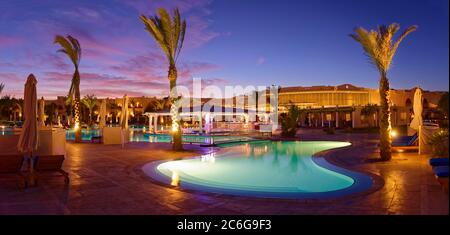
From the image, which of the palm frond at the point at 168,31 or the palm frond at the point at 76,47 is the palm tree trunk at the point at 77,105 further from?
the palm frond at the point at 168,31

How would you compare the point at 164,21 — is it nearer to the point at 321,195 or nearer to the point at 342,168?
the point at 342,168

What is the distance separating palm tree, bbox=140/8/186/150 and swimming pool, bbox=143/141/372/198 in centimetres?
351

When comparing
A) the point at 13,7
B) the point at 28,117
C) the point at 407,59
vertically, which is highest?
the point at 13,7

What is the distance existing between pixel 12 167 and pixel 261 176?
591 centimetres

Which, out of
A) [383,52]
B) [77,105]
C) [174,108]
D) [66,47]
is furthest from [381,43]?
[77,105]

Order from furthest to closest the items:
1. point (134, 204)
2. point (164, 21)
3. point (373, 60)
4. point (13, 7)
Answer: point (13, 7) < point (164, 21) < point (373, 60) < point (134, 204)

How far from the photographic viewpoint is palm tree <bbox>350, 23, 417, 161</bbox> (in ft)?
34.8

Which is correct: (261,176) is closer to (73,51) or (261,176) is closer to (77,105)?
(73,51)

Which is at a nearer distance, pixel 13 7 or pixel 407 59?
pixel 13 7

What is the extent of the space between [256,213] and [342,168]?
5.07m

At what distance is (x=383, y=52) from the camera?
35.2 ft

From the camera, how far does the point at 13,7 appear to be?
611 inches

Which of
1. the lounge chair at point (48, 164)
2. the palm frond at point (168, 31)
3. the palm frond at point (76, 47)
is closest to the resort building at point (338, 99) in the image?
the palm frond at point (76, 47)
